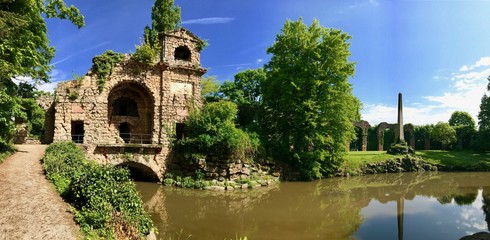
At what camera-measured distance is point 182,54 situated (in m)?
24.8

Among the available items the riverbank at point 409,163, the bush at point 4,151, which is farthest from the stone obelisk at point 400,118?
the bush at point 4,151

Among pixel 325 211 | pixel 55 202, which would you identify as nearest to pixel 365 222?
pixel 325 211

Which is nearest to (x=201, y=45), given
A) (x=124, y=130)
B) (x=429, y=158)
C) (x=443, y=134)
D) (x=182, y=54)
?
(x=182, y=54)

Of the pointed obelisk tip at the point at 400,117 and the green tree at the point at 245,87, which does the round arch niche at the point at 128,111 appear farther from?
the pointed obelisk tip at the point at 400,117

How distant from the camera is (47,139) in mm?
21969

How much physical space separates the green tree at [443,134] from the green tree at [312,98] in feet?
81.2

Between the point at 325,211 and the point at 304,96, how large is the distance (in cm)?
1090

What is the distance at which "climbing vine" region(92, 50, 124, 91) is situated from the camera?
20906 millimetres

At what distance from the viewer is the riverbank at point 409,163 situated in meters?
27.4

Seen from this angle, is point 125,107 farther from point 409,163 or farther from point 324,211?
point 409,163

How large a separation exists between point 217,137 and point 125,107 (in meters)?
9.29

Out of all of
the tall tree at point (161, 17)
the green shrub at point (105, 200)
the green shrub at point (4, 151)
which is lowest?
the green shrub at point (105, 200)

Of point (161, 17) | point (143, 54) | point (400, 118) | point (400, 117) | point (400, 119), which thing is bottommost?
point (400, 119)

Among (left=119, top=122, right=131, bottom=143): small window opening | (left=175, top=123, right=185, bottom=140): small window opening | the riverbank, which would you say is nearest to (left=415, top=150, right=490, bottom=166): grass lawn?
the riverbank
